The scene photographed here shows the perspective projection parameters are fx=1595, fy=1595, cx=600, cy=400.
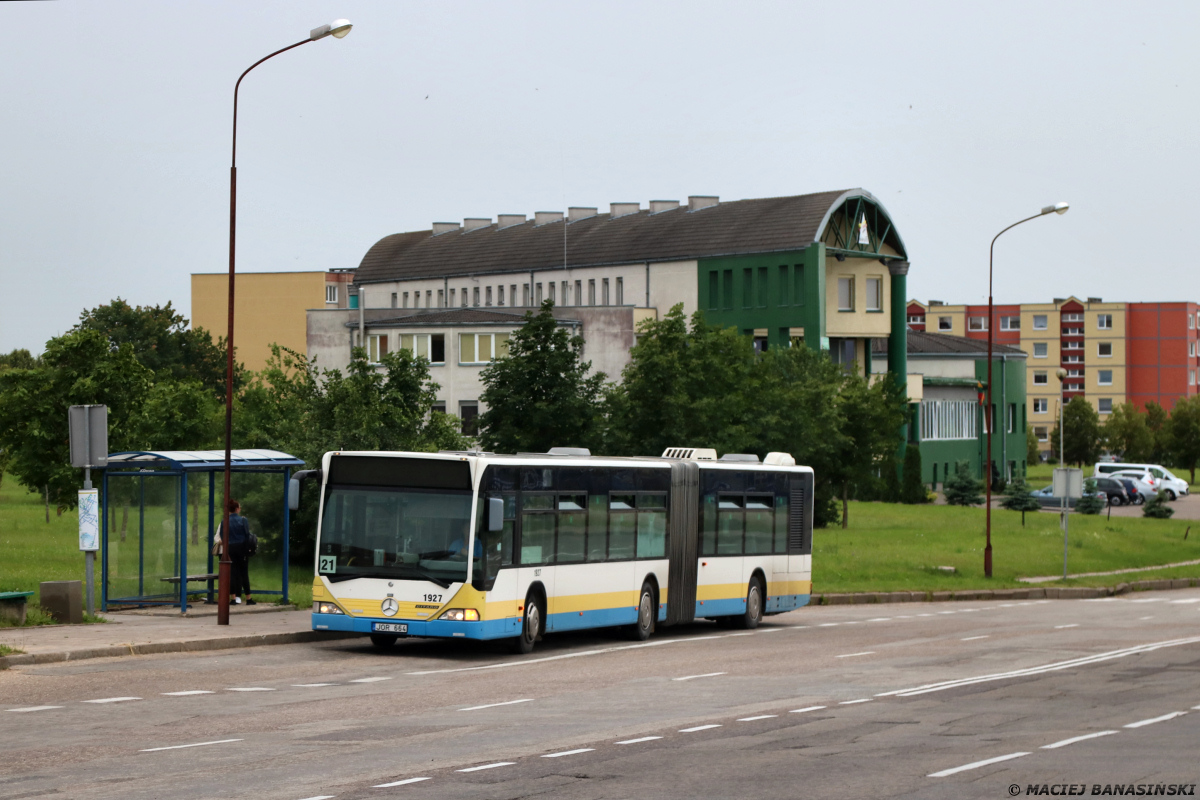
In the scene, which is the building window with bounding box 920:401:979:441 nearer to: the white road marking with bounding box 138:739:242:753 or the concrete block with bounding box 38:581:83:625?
the concrete block with bounding box 38:581:83:625

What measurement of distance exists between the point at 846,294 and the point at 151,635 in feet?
227

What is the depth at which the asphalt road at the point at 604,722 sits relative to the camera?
35.4ft

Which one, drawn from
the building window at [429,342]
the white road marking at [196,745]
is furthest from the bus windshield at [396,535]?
the building window at [429,342]

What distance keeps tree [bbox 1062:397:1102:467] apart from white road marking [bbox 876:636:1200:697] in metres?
109

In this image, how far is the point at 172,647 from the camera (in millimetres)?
19438

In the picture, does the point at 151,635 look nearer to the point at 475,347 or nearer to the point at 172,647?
the point at 172,647

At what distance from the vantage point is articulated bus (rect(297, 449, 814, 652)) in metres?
20.2

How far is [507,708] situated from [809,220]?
68883mm

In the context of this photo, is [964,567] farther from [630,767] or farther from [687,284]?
[687,284]

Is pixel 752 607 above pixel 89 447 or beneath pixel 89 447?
beneath

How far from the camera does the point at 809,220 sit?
8194 centimetres

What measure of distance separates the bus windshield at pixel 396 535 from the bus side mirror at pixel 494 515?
291 mm

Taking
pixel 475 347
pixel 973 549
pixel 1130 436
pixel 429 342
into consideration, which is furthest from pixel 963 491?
pixel 1130 436

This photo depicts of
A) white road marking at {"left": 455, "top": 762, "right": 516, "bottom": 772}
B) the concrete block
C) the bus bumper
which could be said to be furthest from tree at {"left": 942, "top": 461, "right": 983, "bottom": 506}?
white road marking at {"left": 455, "top": 762, "right": 516, "bottom": 772}
